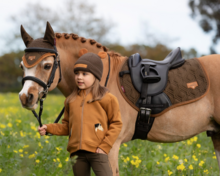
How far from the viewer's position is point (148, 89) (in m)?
2.72

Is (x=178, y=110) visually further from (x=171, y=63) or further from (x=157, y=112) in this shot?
(x=171, y=63)

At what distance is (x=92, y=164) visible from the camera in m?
2.01

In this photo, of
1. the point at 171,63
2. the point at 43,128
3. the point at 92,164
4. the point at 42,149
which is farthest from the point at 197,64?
the point at 42,149

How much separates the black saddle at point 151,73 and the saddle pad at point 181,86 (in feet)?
0.22

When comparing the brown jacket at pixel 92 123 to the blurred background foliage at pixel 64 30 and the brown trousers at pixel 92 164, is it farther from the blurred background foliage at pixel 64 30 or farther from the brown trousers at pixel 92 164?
the blurred background foliage at pixel 64 30

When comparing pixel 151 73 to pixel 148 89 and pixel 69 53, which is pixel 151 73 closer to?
pixel 148 89

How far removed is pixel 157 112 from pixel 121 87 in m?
0.53

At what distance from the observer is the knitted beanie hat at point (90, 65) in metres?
2.07

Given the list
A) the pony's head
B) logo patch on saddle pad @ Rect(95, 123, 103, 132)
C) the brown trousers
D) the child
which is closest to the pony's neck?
the pony's head

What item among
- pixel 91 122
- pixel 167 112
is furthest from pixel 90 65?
pixel 167 112

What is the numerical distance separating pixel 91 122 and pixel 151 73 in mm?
1127

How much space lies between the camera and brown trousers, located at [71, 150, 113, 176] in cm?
198

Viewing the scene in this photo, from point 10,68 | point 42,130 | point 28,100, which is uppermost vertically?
point 10,68

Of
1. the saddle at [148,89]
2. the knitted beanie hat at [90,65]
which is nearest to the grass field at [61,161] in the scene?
the saddle at [148,89]
